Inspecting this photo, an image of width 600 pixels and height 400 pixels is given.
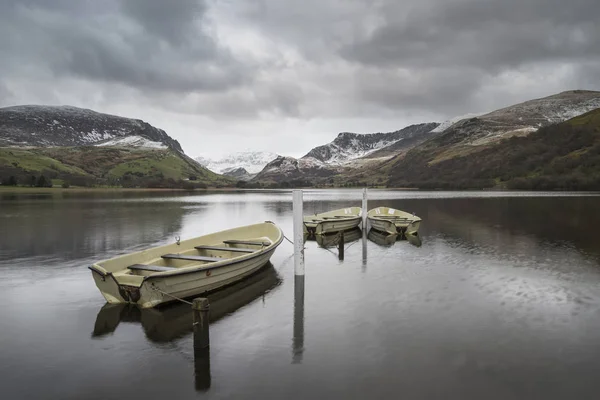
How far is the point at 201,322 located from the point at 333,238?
2385cm

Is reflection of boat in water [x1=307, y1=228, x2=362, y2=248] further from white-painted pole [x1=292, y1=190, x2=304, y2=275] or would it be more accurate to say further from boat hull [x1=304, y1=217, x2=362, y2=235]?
white-painted pole [x1=292, y1=190, x2=304, y2=275]

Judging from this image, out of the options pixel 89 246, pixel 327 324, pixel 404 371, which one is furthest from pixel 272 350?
pixel 89 246

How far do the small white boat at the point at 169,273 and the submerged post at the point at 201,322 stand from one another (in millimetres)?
3213

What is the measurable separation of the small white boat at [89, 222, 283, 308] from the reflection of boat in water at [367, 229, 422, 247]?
46.5ft

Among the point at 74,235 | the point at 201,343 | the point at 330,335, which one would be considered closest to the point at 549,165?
the point at 74,235

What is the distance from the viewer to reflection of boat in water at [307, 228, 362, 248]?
1204 inches

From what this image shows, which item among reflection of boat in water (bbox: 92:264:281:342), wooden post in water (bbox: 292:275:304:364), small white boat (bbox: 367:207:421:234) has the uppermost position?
small white boat (bbox: 367:207:421:234)

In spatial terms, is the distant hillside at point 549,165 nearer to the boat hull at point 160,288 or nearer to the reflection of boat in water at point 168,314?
the reflection of boat in water at point 168,314

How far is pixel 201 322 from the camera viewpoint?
10016mm

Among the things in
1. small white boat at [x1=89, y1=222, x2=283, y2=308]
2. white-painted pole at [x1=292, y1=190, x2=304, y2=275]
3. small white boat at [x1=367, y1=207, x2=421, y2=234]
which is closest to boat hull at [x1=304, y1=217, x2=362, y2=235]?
small white boat at [x1=367, y1=207, x2=421, y2=234]

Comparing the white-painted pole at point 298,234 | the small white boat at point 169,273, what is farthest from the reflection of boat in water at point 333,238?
the small white boat at point 169,273

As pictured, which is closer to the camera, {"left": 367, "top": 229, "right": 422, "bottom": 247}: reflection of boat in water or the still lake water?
the still lake water

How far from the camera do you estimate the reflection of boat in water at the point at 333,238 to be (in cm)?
3059

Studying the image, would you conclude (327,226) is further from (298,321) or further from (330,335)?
(330,335)
